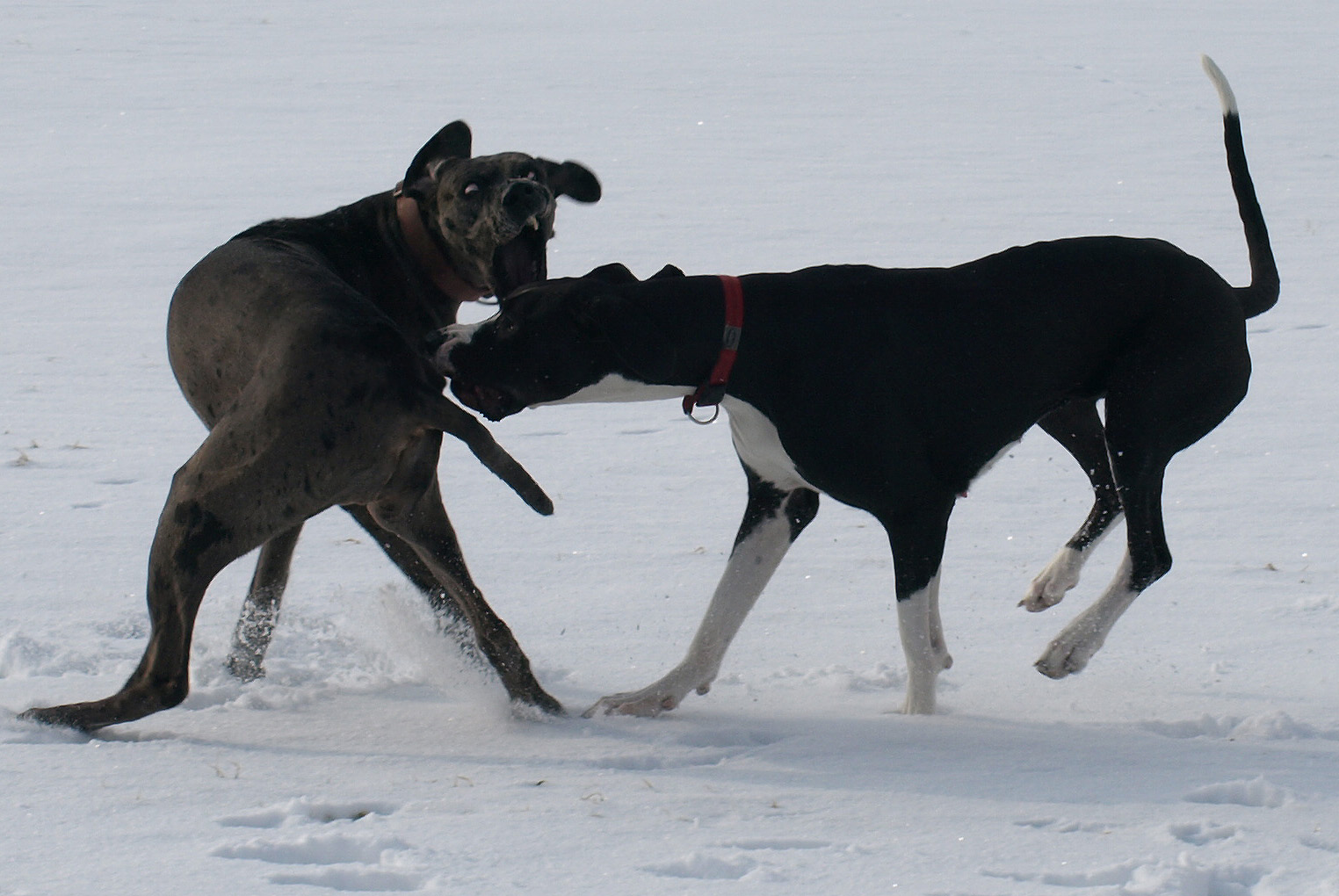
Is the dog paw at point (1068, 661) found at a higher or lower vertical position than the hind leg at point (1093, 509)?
lower

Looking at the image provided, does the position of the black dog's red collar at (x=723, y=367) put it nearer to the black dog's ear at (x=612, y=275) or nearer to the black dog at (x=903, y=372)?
the black dog at (x=903, y=372)

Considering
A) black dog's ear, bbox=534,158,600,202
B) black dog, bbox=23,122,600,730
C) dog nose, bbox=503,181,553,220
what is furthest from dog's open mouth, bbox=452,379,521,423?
black dog's ear, bbox=534,158,600,202

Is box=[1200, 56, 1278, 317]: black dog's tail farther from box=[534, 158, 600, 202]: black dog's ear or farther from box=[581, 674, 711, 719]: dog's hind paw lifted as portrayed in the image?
box=[581, 674, 711, 719]: dog's hind paw lifted

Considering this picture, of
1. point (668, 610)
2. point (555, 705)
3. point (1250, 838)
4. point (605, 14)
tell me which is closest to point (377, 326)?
point (555, 705)

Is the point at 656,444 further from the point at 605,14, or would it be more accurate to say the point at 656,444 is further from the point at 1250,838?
the point at 605,14

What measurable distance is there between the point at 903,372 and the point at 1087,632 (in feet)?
2.91

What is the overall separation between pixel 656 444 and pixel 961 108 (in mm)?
10784

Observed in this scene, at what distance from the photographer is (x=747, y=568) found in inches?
167

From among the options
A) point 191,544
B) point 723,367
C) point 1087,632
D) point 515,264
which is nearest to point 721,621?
point 723,367

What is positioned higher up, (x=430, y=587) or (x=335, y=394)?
(x=335, y=394)

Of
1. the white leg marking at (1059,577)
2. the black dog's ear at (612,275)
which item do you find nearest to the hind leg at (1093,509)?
the white leg marking at (1059,577)

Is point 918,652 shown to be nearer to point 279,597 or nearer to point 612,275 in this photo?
point 612,275

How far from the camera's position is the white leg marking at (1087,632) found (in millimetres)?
4258

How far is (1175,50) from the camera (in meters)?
20.0
